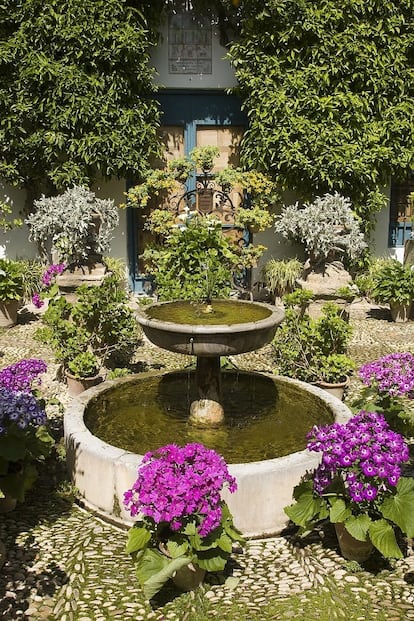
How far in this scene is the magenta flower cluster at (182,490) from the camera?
118 inches

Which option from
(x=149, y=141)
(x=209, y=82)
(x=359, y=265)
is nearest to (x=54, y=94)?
(x=149, y=141)

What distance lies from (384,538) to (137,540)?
1167 mm

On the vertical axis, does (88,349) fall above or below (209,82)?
below

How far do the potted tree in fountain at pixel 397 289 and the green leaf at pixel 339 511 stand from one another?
603cm

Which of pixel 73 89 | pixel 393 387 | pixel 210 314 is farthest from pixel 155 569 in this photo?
pixel 73 89

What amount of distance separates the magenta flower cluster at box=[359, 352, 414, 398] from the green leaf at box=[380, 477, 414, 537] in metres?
0.85

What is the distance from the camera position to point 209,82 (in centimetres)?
1020

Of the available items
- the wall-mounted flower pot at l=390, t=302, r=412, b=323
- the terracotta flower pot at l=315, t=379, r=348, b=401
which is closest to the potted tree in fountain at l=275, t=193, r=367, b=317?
the wall-mounted flower pot at l=390, t=302, r=412, b=323

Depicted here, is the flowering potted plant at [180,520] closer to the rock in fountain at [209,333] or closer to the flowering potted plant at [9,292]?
the rock in fountain at [209,333]

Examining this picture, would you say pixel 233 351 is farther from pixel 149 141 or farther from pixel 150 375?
pixel 149 141

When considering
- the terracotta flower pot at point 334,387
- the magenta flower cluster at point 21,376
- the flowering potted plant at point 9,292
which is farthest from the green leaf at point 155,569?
the flowering potted plant at point 9,292

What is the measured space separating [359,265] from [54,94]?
5199 mm

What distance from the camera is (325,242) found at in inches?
327

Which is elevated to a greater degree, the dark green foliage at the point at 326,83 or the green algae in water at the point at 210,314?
the dark green foliage at the point at 326,83
